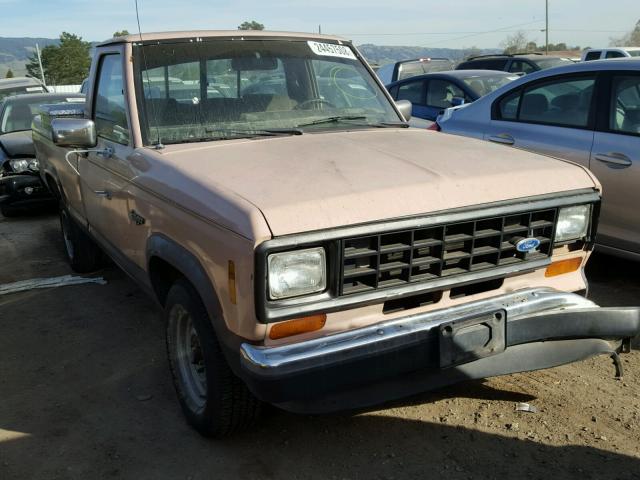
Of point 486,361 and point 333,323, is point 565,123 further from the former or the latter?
point 333,323

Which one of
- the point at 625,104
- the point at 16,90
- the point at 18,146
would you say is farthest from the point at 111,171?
the point at 16,90

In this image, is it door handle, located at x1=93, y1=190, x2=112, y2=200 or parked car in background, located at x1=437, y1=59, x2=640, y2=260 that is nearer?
door handle, located at x1=93, y1=190, x2=112, y2=200

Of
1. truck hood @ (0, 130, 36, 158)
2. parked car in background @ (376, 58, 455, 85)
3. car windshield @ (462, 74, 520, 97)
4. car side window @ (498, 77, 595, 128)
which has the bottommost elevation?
truck hood @ (0, 130, 36, 158)

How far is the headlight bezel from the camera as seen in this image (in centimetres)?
304

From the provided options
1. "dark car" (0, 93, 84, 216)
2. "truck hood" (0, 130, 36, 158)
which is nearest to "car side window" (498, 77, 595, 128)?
"dark car" (0, 93, 84, 216)

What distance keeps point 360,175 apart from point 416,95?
7733 mm

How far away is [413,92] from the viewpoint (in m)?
10.3

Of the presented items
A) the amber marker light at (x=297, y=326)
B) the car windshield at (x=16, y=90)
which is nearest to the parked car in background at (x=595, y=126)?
the amber marker light at (x=297, y=326)

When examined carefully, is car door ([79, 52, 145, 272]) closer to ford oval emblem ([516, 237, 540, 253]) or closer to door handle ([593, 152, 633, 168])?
ford oval emblem ([516, 237, 540, 253])

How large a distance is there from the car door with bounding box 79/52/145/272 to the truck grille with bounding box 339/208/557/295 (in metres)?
1.42

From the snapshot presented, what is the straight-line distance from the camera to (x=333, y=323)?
8.63ft

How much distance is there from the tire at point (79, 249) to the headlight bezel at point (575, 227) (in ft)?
13.2

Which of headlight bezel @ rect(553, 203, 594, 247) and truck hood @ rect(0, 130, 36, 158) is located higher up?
headlight bezel @ rect(553, 203, 594, 247)

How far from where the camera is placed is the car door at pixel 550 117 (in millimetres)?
4930
